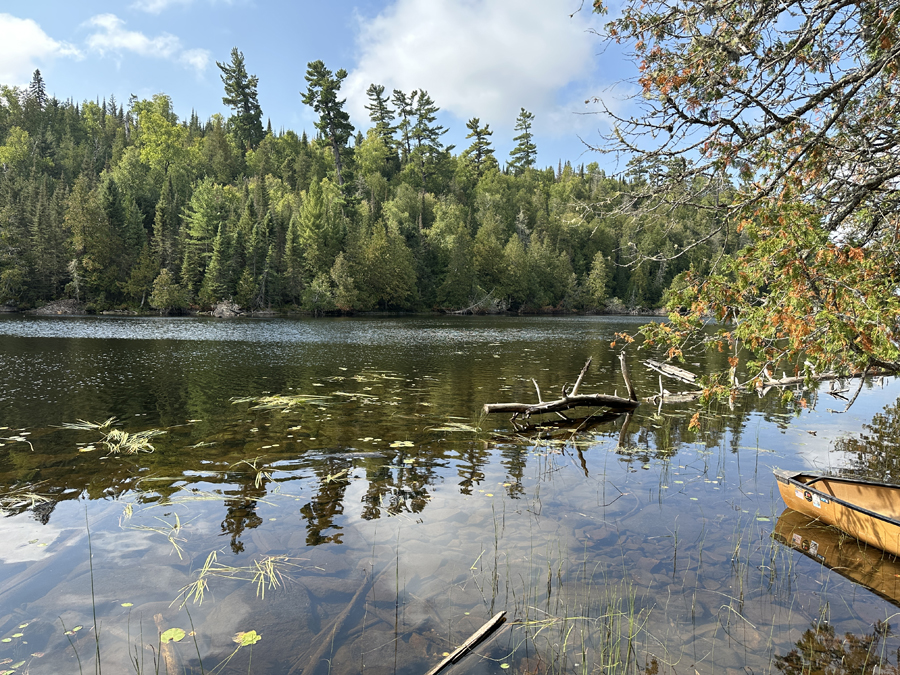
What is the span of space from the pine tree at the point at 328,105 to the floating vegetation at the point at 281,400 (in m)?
75.7

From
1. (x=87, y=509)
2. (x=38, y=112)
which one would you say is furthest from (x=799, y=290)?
(x=38, y=112)

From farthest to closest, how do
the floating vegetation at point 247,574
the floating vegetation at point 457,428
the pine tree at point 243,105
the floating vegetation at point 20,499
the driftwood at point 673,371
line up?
the pine tree at point 243,105 < the floating vegetation at point 457,428 < the driftwood at point 673,371 < the floating vegetation at point 20,499 < the floating vegetation at point 247,574

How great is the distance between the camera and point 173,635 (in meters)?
4.32

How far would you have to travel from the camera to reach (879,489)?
6172 millimetres

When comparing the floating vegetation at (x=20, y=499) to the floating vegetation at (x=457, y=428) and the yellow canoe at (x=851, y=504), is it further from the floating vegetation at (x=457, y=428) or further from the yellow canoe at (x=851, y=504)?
the yellow canoe at (x=851, y=504)

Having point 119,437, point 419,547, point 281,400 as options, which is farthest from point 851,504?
point 281,400

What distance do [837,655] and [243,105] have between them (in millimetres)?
150848

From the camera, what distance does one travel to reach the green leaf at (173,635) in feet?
14.0

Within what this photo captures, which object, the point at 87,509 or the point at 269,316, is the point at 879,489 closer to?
the point at 87,509

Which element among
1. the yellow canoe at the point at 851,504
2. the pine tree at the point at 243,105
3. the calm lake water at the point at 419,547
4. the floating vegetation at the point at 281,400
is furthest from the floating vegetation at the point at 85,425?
the pine tree at the point at 243,105

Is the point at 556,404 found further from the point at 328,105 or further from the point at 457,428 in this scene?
the point at 328,105

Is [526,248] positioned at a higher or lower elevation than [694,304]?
higher

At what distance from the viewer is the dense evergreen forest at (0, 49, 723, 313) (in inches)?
2813

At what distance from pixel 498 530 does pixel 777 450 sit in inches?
282
